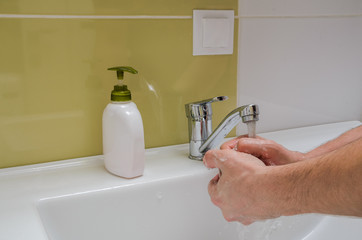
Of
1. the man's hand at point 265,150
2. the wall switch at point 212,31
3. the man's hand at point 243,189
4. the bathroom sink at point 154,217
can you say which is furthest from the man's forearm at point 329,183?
the wall switch at point 212,31

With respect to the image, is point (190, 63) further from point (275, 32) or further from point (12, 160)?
point (12, 160)

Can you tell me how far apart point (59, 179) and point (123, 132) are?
0.49ft

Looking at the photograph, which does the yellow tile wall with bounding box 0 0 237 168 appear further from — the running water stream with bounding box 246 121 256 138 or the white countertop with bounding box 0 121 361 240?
the running water stream with bounding box 246 121 256 138

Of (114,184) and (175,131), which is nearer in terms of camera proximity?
(114,184)

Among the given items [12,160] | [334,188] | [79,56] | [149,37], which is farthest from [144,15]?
[334,188]

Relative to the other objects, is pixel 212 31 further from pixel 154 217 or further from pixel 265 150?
pixel 154 217

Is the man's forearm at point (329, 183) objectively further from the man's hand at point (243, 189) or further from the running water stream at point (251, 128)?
the running water stream at point (251, 128)

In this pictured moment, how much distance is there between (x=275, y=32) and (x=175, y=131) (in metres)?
0.33

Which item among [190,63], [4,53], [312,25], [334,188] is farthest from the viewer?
[312,25]

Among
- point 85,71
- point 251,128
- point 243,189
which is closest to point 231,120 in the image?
point 251,128

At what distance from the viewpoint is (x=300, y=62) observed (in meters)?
0.88

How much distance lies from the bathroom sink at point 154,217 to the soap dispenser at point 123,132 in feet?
0.13

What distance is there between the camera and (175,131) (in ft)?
2.62

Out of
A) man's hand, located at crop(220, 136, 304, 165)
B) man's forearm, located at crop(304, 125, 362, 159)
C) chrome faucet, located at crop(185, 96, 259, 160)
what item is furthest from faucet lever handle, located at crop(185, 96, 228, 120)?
man's forearm, located at crop(304, 125, 362, 159)
